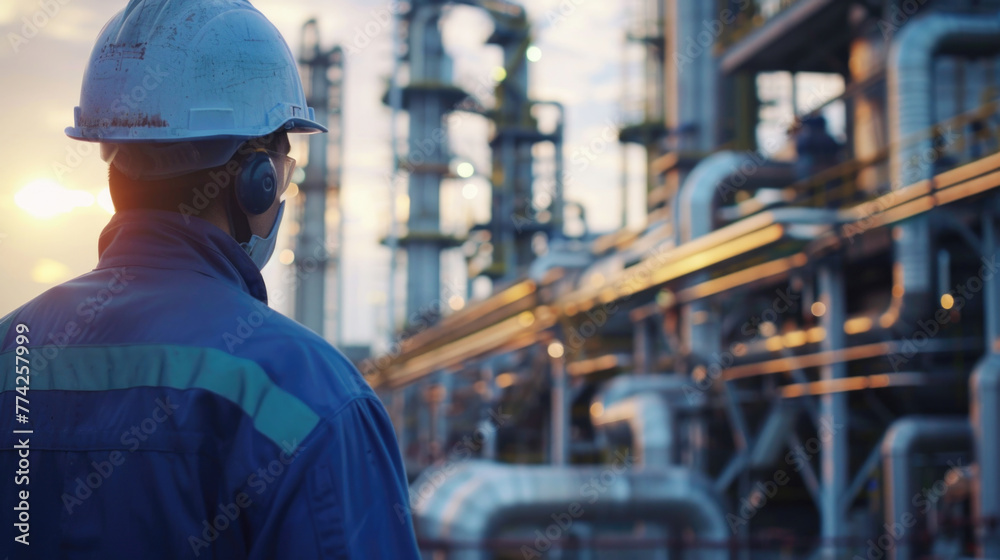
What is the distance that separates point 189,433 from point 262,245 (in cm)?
34

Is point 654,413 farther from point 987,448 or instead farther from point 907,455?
point 987,448

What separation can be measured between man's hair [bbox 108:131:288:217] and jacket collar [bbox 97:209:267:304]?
3 cm

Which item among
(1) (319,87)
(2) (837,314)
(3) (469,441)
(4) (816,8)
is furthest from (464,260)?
(2) (837,314)

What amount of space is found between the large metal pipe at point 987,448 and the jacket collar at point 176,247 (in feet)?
26.2

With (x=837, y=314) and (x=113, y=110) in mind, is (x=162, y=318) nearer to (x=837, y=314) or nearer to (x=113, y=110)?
(x=113, y=110)

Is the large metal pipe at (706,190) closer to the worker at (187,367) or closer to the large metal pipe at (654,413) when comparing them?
the large metal pipe at (654,413)

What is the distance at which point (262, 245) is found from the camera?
4.17 feet

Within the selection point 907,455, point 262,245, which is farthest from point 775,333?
point 262,245

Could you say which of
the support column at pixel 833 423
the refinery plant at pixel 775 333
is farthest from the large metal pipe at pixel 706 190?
the support column at pixel 833 423

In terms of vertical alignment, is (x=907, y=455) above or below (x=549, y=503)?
above

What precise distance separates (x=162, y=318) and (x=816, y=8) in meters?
14.1

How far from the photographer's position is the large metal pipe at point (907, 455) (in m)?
9.03

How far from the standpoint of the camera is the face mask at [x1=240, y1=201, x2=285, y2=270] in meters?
1.25

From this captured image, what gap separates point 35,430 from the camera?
107cm
